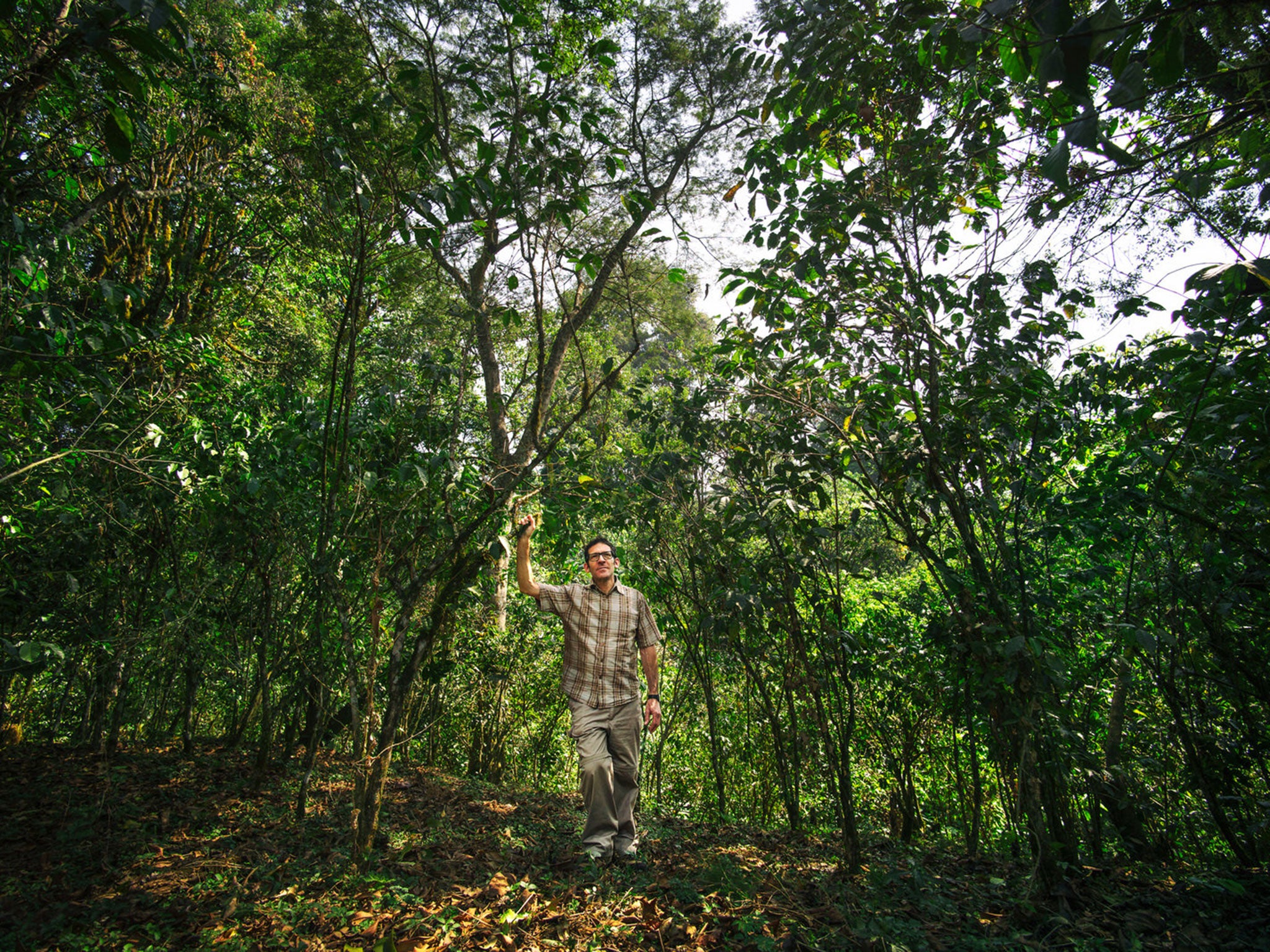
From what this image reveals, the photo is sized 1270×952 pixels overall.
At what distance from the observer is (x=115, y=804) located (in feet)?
11.6

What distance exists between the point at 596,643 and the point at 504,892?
3.94 feet

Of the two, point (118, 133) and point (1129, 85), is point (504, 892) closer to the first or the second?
point (118, 133)

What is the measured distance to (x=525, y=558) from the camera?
3.03 metres

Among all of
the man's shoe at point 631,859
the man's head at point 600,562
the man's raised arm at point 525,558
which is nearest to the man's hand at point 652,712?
the man's shoe at point 631,859

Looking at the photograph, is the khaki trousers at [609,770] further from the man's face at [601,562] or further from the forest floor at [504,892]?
the man's face at [601,562]

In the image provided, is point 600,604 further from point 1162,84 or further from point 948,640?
point 1162,84

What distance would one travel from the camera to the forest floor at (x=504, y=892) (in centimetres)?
216

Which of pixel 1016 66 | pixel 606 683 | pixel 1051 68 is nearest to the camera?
pixel 1051 68

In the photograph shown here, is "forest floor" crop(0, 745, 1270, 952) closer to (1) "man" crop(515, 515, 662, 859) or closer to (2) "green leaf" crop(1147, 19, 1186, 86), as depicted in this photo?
(1) "man" crop(515, 515, 662, 859)

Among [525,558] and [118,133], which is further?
[525,558]

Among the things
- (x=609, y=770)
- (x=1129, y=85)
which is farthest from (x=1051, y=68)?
(x=609, y=770)

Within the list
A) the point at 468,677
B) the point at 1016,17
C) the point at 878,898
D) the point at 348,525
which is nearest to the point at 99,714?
the point at 468,677

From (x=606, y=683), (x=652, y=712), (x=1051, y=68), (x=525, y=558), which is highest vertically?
(x=1051, y=68)

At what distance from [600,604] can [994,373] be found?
2.29m
